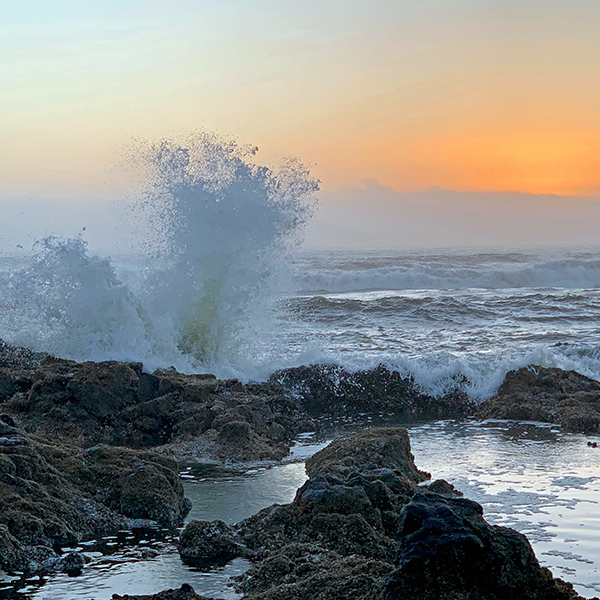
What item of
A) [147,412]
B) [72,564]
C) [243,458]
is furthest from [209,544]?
[147,412]

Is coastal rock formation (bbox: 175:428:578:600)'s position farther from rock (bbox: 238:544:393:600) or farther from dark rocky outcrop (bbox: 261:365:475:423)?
dark rocky outcrop (bbox: 261:365:475:423)

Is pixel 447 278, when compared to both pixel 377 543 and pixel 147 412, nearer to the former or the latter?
pixel 147 412

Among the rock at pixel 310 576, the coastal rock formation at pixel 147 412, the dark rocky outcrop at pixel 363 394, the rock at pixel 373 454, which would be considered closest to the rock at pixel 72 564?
the rock at pixel 310 576

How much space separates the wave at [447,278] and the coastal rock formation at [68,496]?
2570 cm

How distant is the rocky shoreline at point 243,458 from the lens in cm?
355

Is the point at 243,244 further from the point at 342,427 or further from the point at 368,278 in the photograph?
the point at 368,278

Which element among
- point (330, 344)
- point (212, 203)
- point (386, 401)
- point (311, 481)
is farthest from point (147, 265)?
point (311, 481)

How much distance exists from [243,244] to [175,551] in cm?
851

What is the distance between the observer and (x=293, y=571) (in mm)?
3672

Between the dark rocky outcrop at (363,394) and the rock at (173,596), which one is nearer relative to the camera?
the rock at (173,596)

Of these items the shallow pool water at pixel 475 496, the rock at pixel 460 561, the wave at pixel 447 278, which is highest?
the wave at pixel 447 278

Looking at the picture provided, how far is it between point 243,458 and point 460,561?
12.9 feet

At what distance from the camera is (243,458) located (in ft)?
21.6

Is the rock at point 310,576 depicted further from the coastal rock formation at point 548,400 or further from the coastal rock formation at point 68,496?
the coastal rock formation at point 548,400
